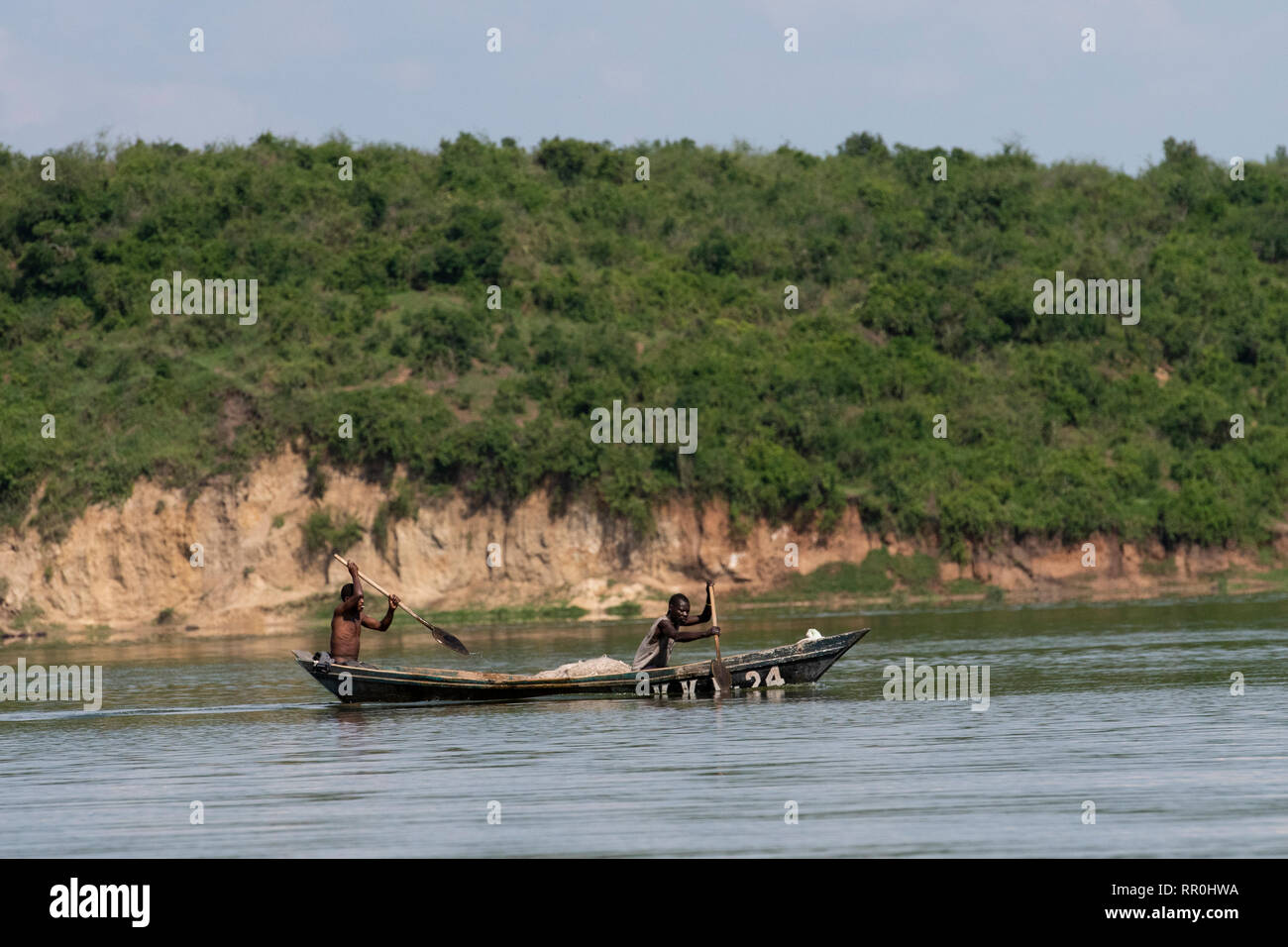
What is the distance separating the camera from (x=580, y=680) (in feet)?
85.0

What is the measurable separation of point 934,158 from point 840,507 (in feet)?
122

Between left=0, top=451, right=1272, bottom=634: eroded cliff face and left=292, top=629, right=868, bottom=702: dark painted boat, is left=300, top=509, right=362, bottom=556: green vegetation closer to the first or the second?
left=0, top=451, right=1272, bottom=634: eroded cliff face

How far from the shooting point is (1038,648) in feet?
112

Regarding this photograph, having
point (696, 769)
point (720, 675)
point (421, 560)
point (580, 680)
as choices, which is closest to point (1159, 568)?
point (421, 560)

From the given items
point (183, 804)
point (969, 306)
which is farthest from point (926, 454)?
point (183, 804)

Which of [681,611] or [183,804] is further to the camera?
[681,611]

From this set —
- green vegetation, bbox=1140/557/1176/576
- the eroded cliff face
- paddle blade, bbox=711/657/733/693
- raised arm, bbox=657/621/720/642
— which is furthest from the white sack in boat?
green vegetation, bbox=1140/557/1176/576

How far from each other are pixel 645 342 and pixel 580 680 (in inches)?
1541

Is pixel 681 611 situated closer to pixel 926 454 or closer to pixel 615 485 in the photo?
pixel 615 485

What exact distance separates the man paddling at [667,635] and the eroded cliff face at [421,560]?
83.5 ft

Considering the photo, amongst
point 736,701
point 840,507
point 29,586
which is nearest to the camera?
point 736,701

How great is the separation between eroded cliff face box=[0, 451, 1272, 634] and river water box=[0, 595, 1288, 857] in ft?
69.1

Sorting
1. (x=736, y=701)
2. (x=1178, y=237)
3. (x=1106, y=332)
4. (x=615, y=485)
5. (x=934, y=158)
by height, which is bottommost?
(x=736, y=701)

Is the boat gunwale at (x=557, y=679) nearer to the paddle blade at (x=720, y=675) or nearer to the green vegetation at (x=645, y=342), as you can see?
the paddle blade at (x=720, y=675)
